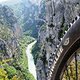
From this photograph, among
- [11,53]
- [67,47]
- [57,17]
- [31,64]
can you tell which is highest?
[31,64]

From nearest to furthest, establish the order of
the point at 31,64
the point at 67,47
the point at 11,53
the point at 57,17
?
1. the point at 67,47
2. the point at 57,17
3. the point at 11,53
4. the point at 31,64

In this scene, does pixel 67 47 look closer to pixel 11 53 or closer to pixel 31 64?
pixel 11 53

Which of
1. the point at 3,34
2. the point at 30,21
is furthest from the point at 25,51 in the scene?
the point at 30,21

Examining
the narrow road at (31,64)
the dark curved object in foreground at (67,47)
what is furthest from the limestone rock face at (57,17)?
the narrow road at (31,64)

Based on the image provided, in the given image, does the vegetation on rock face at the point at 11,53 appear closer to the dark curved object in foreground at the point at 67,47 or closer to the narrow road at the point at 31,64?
the narrow road at the point at 31,64

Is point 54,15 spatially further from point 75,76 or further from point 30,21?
point 30,21

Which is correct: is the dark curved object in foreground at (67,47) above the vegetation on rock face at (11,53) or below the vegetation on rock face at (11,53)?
below

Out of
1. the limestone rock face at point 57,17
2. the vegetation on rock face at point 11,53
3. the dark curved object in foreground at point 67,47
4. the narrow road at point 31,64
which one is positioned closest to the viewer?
the dark curved object in foreground at point 67,47

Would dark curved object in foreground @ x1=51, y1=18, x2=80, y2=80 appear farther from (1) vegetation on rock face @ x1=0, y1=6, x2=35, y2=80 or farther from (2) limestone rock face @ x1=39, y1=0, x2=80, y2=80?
(1) vegetation on rock face @ x1=0, y1=6, x2=35, y2=80

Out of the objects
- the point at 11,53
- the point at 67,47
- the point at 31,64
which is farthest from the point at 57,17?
the point at 31,64

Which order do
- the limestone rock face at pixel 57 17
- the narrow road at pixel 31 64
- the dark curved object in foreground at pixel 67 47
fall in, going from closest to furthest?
the dark curved object in foreground at pixel 67 47 < the limestone rock face at pixel 57 17 < the narrow road at pixel 31 64
